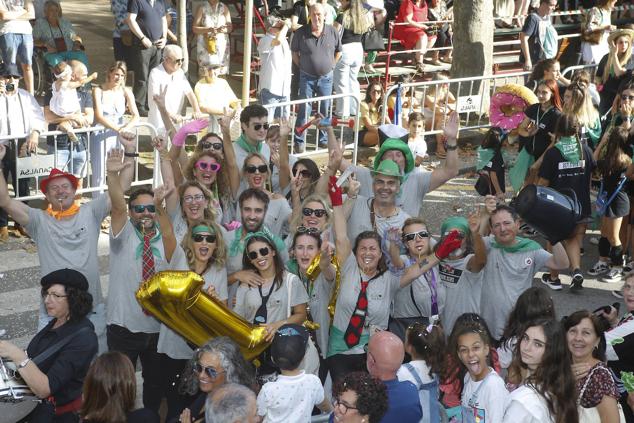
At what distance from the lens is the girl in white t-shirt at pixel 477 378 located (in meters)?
5.85

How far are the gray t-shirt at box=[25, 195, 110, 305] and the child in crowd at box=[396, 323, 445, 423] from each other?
2362 millimetres

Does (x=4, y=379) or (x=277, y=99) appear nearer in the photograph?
(x=4, y=379)

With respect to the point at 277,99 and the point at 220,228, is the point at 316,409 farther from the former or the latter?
the point at 277,99

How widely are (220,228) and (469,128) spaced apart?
7.15m

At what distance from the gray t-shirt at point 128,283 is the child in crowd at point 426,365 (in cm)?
188

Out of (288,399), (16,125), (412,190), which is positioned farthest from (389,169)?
(16,125)

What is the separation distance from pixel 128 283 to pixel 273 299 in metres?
1.03

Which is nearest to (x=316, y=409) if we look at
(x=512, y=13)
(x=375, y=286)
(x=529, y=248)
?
(x=375, y=286)

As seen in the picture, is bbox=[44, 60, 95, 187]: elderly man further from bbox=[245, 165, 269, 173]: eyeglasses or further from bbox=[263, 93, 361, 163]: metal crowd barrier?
bbox=[245, 165, 269, 173]: eyeglasses

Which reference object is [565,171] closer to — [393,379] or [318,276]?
[318,276]

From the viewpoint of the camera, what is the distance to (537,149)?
1028 cm

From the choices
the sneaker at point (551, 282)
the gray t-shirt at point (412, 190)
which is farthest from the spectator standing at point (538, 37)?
the gray t-shirt at point (412, 190)

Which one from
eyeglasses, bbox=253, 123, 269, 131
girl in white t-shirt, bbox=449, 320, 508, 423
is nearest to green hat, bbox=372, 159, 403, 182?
Answer: eyeglasses, bbox=253, 123, 269, 131

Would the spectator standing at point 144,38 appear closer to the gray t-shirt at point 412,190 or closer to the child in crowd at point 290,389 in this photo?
the gray t-shirt at point 412,190
